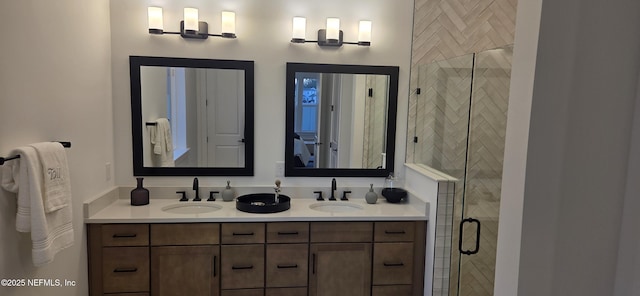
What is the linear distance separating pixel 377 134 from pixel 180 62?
168 centimetres

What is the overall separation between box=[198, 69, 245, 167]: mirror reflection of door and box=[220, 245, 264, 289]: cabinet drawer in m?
0.75

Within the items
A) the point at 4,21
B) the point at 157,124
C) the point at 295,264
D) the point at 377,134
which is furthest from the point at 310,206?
the point at 4,21

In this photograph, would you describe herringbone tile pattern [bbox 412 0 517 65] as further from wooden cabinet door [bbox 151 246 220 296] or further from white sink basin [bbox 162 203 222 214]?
wooden cabinet door [bbox 151 246 220 296]

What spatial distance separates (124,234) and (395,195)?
2019mm

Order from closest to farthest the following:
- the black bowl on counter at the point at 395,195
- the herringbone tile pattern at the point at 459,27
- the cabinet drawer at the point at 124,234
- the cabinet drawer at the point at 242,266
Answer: the herringbone tile pattern at the point at 459,27 → the cabinet drawer at the point at 124,234 → the cabinet drawer at the point at 242,266 → the black bowl on counter at the point at 395,195

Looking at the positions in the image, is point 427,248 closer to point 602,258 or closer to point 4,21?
point 602,258

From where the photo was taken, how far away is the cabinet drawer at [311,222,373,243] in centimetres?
277

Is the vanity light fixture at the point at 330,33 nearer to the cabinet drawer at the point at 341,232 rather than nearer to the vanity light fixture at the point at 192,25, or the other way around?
the vanity light fixture at the point at 192,25

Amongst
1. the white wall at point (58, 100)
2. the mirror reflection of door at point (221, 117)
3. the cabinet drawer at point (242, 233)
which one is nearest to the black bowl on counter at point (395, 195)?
the cabinet drawer at point (242, 233)

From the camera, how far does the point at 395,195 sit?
3160mm

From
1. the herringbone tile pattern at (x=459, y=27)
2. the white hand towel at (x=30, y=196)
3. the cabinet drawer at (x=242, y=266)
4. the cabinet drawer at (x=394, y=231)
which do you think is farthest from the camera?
the cabinet drawer at (x=394, y=231)

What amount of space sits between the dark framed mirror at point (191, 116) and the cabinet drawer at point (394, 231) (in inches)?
45.1

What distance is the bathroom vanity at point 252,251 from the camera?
8.56ft

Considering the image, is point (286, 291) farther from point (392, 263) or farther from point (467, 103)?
point (467, 103)
